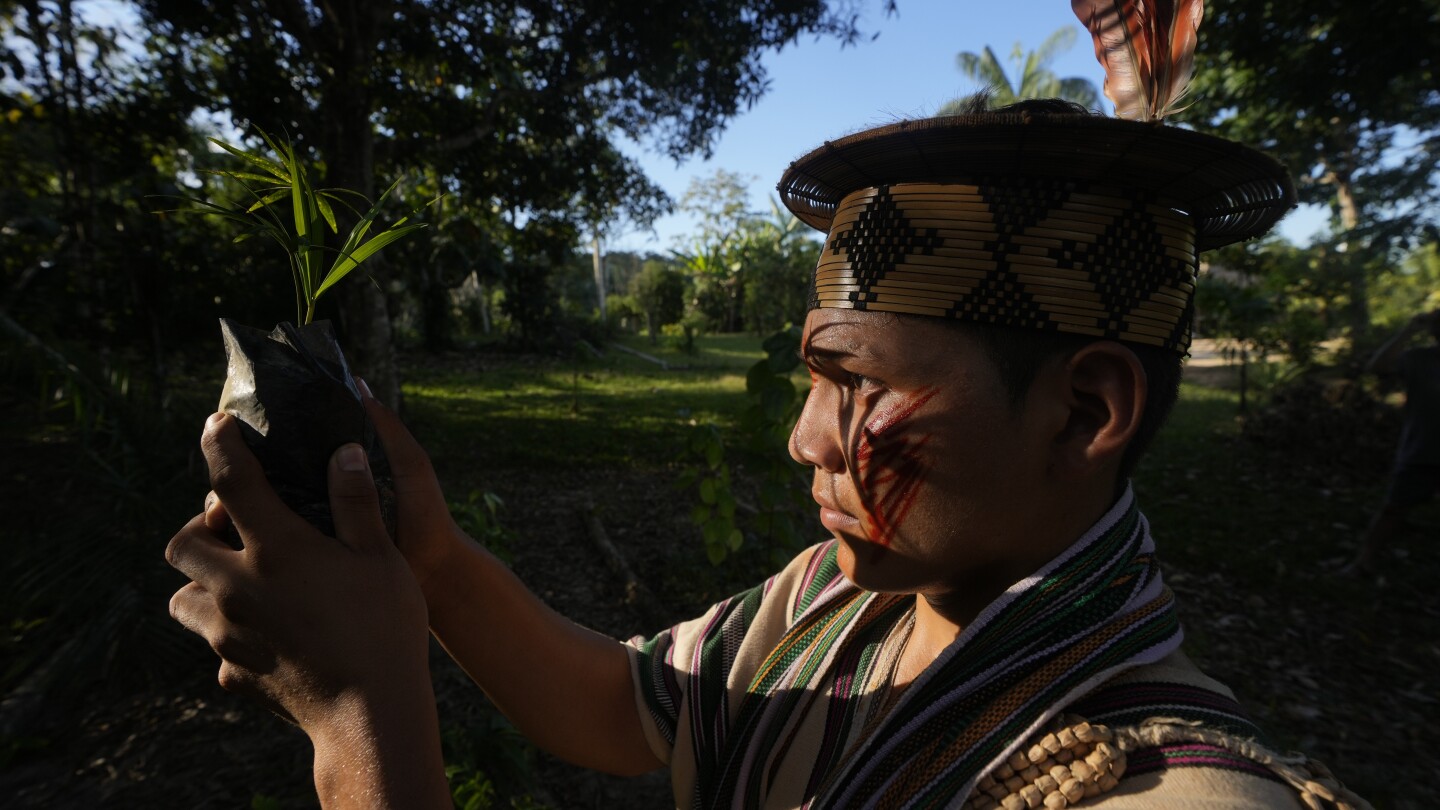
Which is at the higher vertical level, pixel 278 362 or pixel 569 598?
pixel 278 362

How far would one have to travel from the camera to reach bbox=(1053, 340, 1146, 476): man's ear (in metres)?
0.96

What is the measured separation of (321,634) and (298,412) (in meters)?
0.33

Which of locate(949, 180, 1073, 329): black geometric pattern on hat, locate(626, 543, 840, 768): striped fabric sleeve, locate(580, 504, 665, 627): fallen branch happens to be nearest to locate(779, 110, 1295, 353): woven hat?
locate(949, 180, 1073, 329): black geometric pattern on hat

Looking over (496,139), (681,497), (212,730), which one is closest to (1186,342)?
(212,730)

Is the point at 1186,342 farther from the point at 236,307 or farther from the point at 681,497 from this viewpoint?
the point at 236,307

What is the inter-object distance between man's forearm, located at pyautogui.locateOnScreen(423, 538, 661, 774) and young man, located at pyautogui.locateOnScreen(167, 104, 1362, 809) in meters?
0.27

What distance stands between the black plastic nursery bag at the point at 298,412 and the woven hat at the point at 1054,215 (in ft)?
2.62

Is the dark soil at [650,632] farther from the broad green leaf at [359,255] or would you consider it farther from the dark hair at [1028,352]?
the dark hair at [1028,352]

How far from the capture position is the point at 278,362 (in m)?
1.08

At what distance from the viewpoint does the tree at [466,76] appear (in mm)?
6340

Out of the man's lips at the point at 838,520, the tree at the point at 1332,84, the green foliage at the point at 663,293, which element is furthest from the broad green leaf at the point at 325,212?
the green foliage at the point at 663,293

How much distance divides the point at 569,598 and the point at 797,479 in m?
1.77

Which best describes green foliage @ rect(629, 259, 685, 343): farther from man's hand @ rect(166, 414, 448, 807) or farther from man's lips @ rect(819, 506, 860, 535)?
man's hand @ rect(166, 414, 448, 807)

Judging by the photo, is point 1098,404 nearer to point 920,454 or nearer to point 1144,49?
point 920,454
